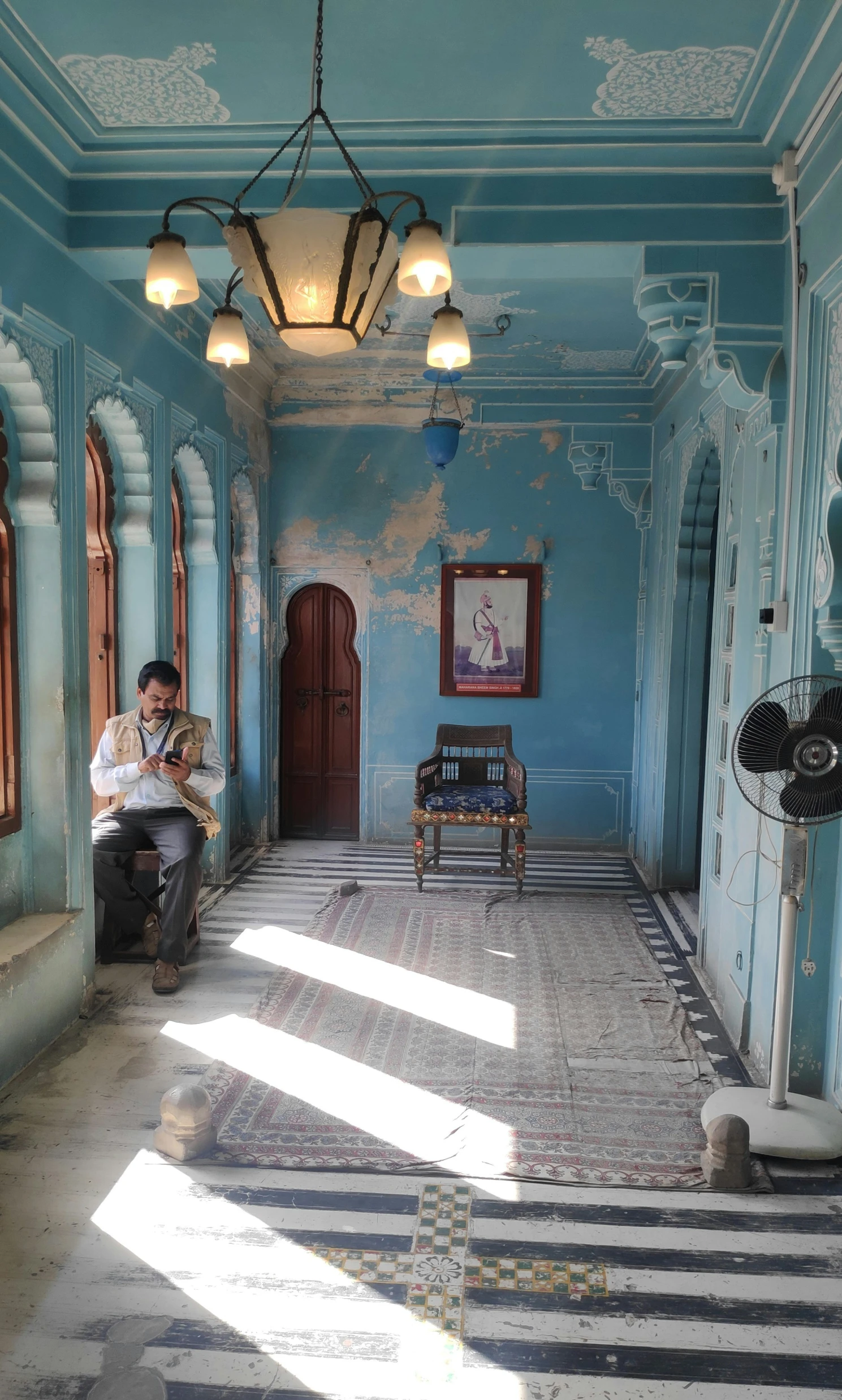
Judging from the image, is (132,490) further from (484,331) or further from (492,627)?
(492,627)

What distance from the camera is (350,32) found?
10.3 ft

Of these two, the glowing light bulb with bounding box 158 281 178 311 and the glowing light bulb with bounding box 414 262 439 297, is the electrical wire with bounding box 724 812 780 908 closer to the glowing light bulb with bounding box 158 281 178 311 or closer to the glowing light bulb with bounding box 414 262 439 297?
the glowing light bulb with bounding box 414 262 439 297

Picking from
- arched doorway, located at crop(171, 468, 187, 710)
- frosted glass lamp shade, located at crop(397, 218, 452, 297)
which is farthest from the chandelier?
arched doorway, located at crop(171, 468, 187, 710)

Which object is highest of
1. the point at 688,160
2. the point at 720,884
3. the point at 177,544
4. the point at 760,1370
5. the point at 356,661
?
the point at 688,160

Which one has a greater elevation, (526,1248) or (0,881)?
(0,881)

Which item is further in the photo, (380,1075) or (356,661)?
(356,661)

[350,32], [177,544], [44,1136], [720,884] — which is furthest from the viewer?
[177,544]

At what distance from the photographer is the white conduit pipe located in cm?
368

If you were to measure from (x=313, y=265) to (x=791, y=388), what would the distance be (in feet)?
8.21

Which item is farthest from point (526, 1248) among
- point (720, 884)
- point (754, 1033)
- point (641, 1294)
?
point (720, 884)

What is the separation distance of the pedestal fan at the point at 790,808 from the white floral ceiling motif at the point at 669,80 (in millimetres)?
2197

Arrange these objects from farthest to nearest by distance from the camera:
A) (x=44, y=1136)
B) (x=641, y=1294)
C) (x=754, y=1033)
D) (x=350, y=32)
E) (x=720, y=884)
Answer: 1. (x=720, y=884)
2. (x=754, y=1033)
3. (x=44, y=1136)
4. (x=350, y=32)
5. (x=641, y=1294)

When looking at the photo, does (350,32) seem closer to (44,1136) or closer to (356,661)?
(44,1136)

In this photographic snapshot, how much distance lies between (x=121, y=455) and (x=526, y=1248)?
14.8 ft
